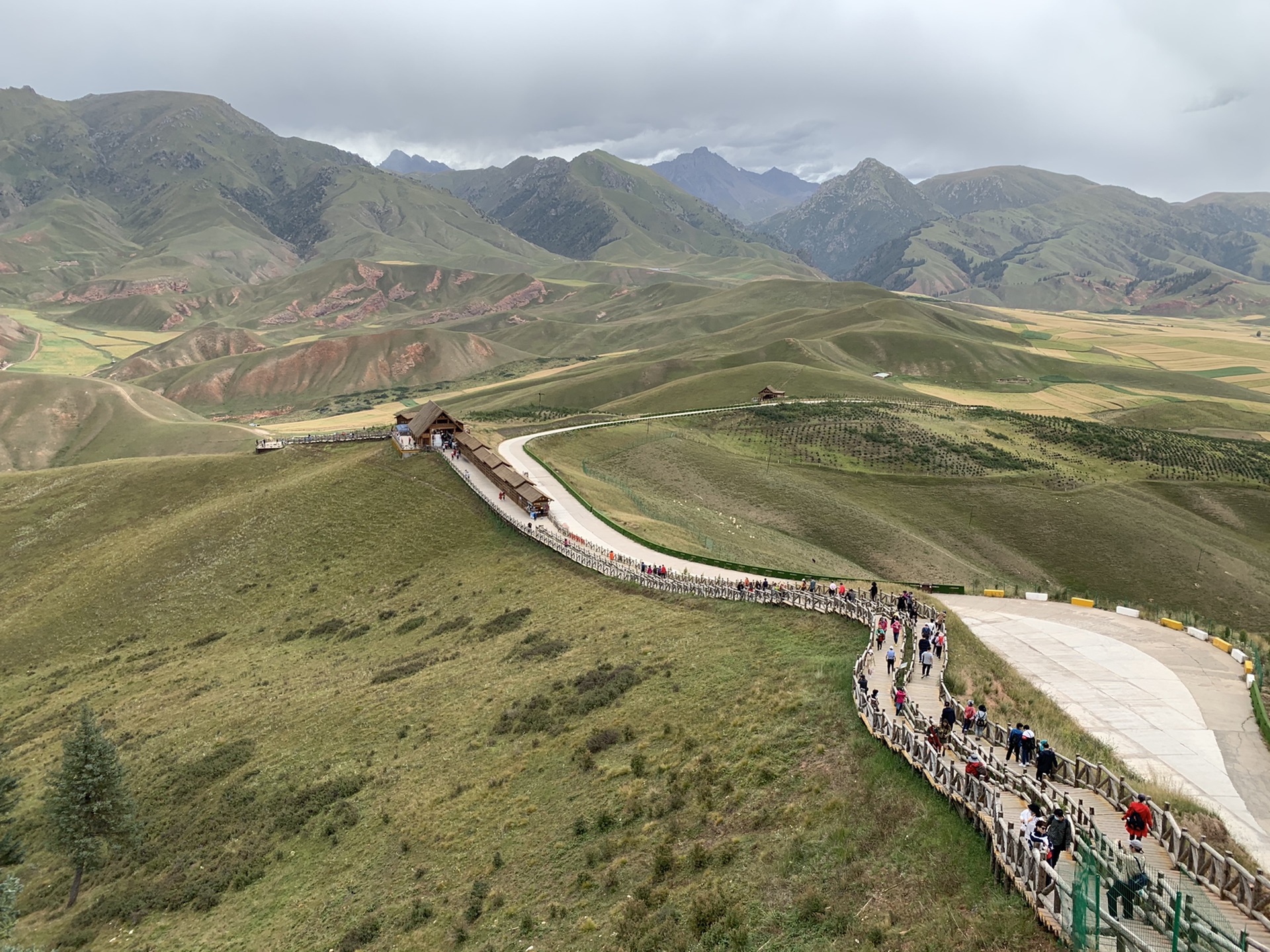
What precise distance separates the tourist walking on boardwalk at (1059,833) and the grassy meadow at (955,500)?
125 feet

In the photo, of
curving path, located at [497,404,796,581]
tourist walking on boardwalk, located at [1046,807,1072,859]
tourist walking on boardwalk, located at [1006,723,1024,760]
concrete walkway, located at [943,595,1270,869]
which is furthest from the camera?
curving path, located at [497,404,796,581]

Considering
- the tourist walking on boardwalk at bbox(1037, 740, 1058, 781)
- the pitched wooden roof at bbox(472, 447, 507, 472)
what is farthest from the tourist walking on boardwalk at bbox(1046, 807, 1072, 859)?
the pitched wooden roof at bbox(472, 447, 507, 472)

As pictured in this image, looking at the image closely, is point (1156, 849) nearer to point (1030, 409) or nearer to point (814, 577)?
point (814, 577)

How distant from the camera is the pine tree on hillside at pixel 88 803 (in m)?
29.5

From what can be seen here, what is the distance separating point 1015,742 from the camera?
20.2 meters

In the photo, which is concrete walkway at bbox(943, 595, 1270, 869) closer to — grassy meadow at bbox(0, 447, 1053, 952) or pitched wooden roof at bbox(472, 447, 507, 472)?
grassy meadow at bbox(0, 447, 1053, 952)

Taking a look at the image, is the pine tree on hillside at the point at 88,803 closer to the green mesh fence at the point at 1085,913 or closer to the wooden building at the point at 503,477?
the wooden building at the point at 503,477

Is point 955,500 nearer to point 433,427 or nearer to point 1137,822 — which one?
point 433,427

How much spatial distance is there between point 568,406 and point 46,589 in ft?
396

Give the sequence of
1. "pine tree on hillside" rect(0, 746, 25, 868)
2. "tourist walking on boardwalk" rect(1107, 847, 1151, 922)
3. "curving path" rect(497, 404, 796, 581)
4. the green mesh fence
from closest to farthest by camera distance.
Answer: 1. the green mesh fence
2. "tourist walking on boardwalk" rect(1107, 847, 1151, 922)
3. "pine tree on hillside" rect(0, 746, 25, 868)
4. "curving path" rect(497, 404, 796, 581)

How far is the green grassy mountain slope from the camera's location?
155375mm

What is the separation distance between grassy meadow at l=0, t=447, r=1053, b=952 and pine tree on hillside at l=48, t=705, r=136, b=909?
124cm

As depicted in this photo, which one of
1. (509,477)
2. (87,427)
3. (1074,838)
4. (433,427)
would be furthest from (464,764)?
(87,427)

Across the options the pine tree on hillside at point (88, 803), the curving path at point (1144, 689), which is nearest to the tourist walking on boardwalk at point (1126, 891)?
the curving path at point (1144, 689)
